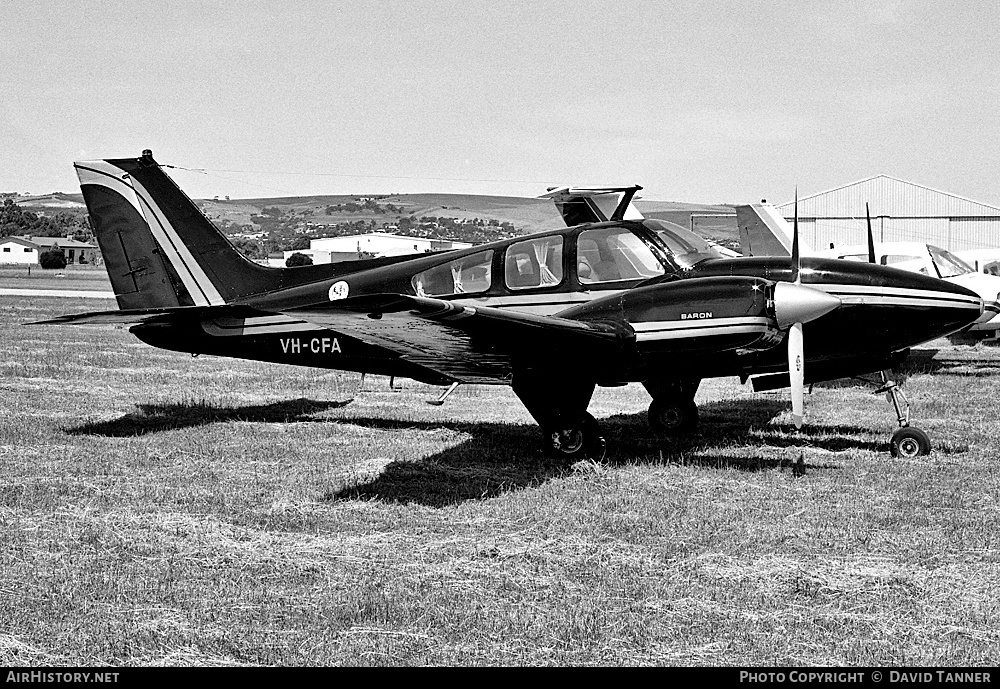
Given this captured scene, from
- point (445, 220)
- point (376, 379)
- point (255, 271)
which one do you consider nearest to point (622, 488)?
point (255, 271)

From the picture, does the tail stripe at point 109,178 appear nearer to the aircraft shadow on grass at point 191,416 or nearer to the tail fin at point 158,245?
the tail fin at point 158,245

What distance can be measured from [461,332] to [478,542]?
1.96 m

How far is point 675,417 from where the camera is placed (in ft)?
37.9

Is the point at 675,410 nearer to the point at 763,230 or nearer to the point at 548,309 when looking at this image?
the point at 548,309

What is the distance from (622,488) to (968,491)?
2885mm

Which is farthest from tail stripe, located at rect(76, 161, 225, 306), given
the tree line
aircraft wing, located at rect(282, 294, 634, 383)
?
the tree line

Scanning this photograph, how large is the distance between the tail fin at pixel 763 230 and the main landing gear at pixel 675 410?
11.9 meters

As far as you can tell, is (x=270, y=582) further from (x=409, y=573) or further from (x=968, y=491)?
(x=968, y=491)

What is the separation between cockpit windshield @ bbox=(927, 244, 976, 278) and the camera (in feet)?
62.8

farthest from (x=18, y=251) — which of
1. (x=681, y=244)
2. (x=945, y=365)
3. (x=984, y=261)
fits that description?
(x=681, y=244)

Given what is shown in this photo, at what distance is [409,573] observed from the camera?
19.4 feet

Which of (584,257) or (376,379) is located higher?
(584,257)
